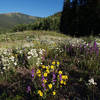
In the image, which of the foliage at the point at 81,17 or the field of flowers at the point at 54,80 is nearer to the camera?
the field of flowers at the point at 54,80

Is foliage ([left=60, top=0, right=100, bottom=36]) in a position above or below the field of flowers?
above

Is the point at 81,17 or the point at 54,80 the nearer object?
the point at 54,80

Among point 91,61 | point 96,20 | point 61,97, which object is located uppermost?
point 96,20

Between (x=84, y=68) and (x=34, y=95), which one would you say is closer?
(x=34, y=95)

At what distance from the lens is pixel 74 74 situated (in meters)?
3.21

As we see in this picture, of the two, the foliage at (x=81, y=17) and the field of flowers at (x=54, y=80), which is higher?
the foliage at (x=81, y=17)

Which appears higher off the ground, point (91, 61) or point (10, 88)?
point (91, 61)

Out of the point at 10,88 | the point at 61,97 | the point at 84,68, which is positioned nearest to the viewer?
the point at 61,97

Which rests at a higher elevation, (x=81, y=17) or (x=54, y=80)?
(x=81, y=17)

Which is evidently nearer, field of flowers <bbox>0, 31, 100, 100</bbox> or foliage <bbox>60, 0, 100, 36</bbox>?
field of flowers <bbox>0, 31, 100, 100</bbox>

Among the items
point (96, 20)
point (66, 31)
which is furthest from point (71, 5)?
point (96, 20)

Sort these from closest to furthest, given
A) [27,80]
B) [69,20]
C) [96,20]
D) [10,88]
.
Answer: [10,88] → [27,80] → [96,20] → [69,20]

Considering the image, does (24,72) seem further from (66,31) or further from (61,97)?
(66,31)

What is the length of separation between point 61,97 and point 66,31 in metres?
27.6
